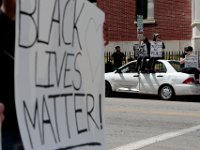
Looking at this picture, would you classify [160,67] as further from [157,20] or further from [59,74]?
[59,74]

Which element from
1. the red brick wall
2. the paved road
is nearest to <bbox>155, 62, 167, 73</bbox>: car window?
the paved road

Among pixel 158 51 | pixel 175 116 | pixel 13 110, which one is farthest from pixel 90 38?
pixel 158 51

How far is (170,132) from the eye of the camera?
1043cm

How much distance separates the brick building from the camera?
98.7 ft

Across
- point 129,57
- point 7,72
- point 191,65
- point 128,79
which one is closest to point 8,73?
point 7,72

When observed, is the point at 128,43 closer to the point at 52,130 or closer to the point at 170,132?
the point at 170,132

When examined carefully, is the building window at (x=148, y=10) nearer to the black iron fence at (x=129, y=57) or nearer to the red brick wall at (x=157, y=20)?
the red brick wall at (x=157, y=20)

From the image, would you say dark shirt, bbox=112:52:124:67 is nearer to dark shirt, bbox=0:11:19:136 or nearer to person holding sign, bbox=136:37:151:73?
person holding sign, bbox=136:37:151:73

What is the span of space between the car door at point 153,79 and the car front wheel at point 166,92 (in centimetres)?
17

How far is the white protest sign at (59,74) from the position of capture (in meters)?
2.18

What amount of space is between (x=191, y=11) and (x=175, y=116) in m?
17.7

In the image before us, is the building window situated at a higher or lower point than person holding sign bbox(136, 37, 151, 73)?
higher

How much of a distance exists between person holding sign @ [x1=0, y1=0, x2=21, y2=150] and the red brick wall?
27.4 meters


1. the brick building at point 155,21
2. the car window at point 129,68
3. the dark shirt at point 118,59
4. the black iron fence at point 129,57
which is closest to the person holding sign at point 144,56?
Answer: the car window at point 129,68
